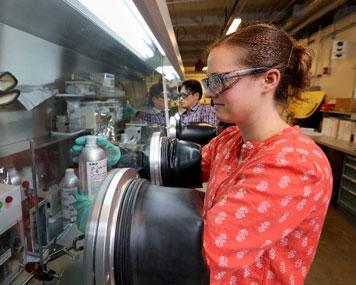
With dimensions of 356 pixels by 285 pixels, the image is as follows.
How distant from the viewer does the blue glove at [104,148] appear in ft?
2.96

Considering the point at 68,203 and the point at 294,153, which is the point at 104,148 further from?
the point at 294,153

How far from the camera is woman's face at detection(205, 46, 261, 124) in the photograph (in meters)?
0.69

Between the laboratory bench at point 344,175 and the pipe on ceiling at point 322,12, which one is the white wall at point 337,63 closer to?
the pipe on ceiling at point 322,12

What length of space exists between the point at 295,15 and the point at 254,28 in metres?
3.82

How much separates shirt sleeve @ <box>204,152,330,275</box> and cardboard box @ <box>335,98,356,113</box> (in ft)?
12.1

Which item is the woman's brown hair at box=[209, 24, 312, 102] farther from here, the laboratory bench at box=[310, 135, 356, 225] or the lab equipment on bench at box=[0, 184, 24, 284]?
the laboratory bench at box=[310, 135, 356, 225]

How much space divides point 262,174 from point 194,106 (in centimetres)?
260

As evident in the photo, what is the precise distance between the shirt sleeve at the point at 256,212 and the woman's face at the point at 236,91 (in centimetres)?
21

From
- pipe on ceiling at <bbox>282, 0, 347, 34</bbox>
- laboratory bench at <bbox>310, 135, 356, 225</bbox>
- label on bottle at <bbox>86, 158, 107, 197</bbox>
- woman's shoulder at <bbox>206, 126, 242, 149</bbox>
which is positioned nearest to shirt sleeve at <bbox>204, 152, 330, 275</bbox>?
woman's shoulder at <bbox>206, 126, 242, 149</bbox>

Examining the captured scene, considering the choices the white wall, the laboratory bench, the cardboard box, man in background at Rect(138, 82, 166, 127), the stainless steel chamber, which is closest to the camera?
the stainless steel chamber

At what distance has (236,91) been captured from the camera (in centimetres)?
70

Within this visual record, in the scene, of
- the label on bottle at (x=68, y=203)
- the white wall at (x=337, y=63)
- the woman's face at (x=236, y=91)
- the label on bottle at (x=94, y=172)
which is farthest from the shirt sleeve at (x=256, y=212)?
the white wall at (x=337, y=63)

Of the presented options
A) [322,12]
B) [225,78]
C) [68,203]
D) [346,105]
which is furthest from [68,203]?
[322,12]

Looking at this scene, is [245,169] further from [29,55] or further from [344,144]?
[344,144]
